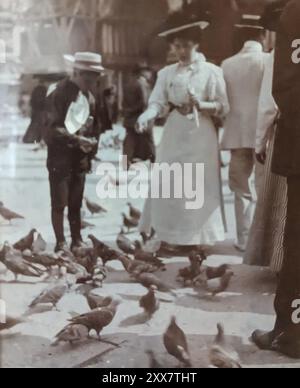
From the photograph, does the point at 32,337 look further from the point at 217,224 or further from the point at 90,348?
the point at 217,224

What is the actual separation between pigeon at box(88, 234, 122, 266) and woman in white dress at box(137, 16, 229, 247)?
0.48ft

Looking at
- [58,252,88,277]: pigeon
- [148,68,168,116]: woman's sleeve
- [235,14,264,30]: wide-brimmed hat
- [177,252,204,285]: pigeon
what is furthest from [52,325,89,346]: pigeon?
[235,14,264,30]: wide-brimmed hat

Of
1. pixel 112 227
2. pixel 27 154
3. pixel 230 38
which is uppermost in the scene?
pixel 230 38

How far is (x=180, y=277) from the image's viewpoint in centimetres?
294

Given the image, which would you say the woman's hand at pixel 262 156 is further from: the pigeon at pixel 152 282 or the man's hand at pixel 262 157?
the pigeon at pixel 152 282

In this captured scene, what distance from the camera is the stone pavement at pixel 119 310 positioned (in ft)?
9.42

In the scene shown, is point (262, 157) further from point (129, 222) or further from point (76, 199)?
point (76, 199)

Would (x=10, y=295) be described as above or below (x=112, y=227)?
below

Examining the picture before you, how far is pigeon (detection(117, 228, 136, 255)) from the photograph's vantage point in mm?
2938

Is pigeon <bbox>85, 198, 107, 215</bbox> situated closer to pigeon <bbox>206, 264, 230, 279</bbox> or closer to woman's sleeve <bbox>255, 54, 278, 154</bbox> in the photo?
pigeon <bbox>206, 264, 230, 279</bbox>

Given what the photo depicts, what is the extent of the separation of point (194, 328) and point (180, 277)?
0.21 metres

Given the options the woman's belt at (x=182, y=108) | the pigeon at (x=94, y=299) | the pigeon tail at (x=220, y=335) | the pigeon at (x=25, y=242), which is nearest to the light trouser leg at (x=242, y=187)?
the woman's belt at (x=182, y=108)

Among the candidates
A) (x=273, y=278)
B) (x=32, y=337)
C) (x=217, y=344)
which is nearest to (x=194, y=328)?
(x=217, y=344)

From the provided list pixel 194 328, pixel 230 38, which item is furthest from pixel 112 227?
pixel 230 38
